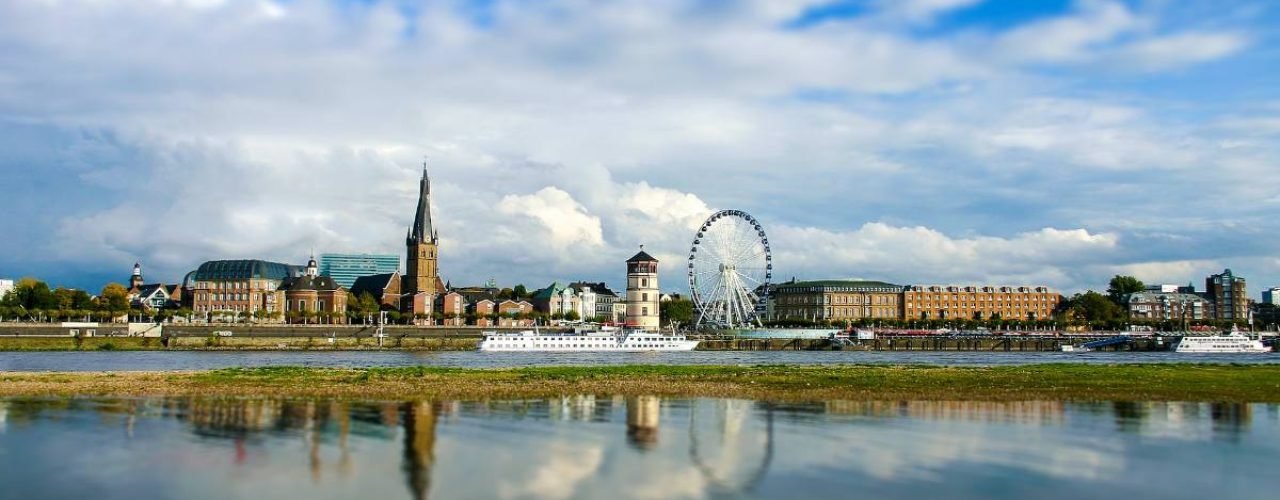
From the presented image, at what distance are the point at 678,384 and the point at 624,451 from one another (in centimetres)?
2766

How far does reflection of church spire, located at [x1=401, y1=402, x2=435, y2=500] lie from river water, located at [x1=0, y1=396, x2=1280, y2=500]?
8cm

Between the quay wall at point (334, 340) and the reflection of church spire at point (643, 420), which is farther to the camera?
the quay wall at point (334, 340)

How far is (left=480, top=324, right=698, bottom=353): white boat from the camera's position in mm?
139875

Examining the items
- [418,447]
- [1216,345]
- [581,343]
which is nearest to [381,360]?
[581,343]

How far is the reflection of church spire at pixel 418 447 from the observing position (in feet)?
82.7

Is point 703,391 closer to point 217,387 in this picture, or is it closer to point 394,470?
point 217,387

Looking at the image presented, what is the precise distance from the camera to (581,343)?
477ft

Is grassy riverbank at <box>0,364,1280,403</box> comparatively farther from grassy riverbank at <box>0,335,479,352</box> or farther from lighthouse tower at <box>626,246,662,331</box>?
lighthouse tower at <box>626,246,662,331</box>

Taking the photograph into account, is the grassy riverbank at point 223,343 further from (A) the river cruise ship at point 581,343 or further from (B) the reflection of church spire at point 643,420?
(B) the reflection of church spire at point 643,420

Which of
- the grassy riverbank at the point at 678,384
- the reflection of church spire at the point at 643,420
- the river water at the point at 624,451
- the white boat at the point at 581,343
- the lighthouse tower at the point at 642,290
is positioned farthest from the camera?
the lighthouse tower at the point at 642,290

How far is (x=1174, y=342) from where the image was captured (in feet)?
579

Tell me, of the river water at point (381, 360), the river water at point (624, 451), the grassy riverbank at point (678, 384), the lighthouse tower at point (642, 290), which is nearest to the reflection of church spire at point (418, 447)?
the river water at point (624, 451)

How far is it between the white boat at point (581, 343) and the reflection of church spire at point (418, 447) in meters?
95.7

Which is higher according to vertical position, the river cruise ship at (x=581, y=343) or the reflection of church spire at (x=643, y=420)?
the reflection of church spire at (x=643, y=420)
